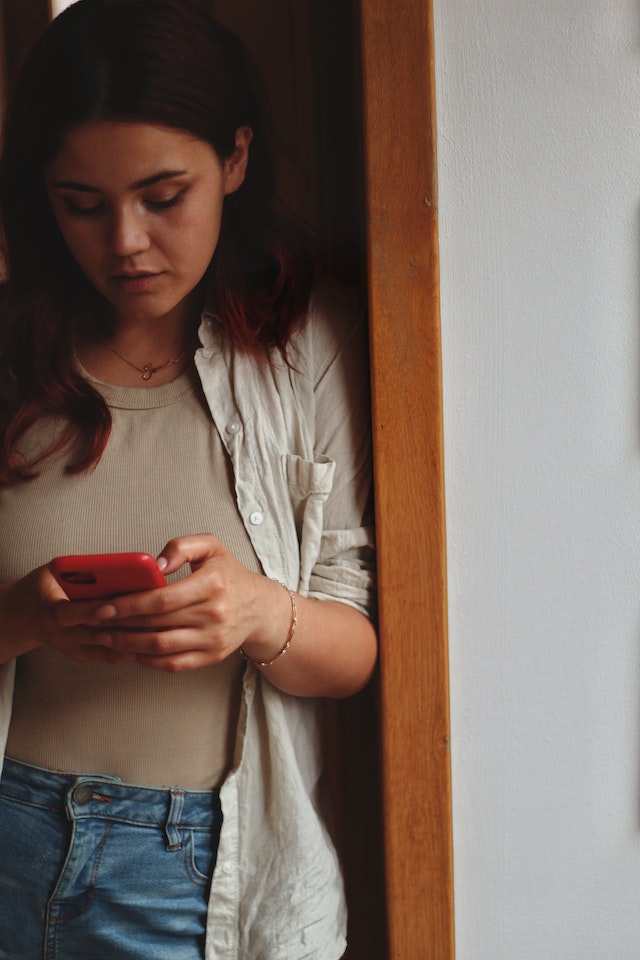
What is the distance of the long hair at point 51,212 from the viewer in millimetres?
640

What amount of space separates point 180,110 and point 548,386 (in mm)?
327

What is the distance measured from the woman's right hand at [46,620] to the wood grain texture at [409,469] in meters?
0.21

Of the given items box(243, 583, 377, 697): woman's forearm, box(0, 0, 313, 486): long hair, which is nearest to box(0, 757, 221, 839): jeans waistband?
box(243, 583, 377, 697): woman's forearm

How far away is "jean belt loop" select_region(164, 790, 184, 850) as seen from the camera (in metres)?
0.71

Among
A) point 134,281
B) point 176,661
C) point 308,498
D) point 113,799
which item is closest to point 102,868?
point 113,799

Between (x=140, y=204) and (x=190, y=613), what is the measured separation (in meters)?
0.27

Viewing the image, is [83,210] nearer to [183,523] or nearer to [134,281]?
[134,281]

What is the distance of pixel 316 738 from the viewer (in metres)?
0.77

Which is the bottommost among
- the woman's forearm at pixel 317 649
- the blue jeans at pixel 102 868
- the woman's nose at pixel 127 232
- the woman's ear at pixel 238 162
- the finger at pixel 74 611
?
the blue jeans at pixel 102 868

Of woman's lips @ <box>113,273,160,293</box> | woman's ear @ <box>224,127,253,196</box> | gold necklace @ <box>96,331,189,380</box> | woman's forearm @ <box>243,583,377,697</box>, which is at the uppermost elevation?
woman's ear @ <box>224,127,253,196</box>

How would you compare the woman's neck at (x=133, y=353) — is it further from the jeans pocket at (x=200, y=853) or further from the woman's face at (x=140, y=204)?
the jeans pocket at (x=200, y=853)

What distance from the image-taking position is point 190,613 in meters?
0.63

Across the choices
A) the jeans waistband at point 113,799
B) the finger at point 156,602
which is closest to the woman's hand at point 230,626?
the finger at point 156,602

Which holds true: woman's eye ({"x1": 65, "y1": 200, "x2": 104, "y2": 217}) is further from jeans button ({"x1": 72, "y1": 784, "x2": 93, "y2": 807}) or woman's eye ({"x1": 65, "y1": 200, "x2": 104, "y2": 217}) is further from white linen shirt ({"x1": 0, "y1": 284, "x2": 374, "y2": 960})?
jeans button ({"x1": 72, "y1": 784, "x2": 93, "y2": 807})
